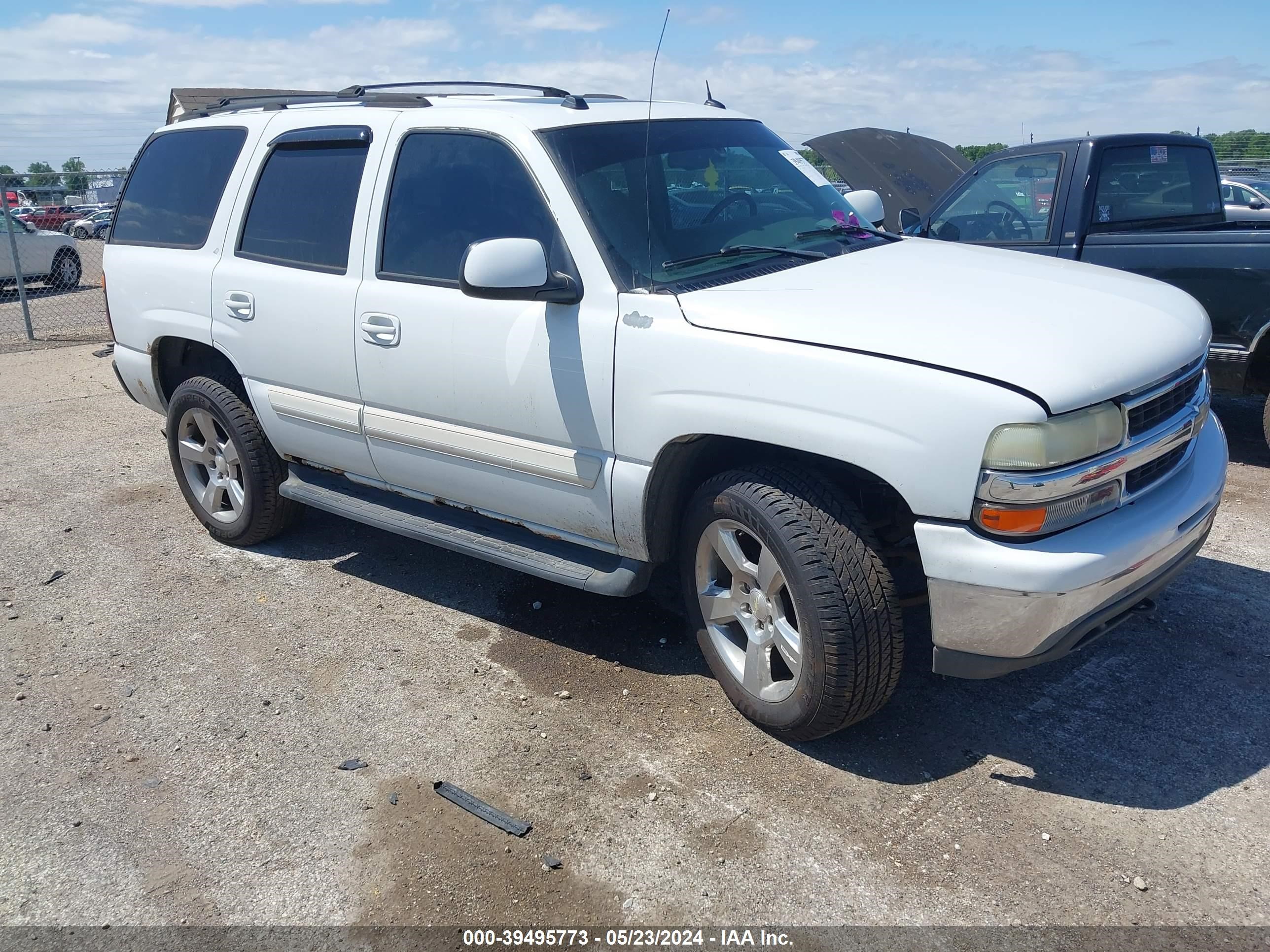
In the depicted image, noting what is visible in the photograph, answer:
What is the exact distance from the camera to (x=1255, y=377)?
612cm

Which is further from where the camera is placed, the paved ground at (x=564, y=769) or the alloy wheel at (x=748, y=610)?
the alloy wheel at (x=748, y=610)

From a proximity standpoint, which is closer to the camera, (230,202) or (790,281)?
(790,281)

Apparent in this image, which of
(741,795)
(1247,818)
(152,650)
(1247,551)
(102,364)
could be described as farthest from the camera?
(102,364)

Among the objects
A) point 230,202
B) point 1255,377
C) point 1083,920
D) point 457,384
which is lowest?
point 1083,920

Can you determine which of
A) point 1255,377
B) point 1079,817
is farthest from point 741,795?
point 1255,377

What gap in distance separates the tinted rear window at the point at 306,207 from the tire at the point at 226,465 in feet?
2.54

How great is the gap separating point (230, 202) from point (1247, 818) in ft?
15.8

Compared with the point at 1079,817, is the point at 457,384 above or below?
above

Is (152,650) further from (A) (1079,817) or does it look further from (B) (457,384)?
(A) (1079,817)

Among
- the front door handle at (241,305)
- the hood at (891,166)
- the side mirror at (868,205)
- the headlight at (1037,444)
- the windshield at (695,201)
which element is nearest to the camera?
the headlight at (1037,444)

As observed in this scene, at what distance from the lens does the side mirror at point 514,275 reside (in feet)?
11.3

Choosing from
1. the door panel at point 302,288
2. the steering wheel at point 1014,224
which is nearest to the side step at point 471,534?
the door panel at point 302,288

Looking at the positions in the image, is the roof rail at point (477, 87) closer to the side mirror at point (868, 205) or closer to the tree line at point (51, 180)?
the side mirror at point (868, 205)

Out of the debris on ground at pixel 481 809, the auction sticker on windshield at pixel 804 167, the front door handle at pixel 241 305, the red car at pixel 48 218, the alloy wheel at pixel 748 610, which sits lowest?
the debris on ground at pixel 481 809
